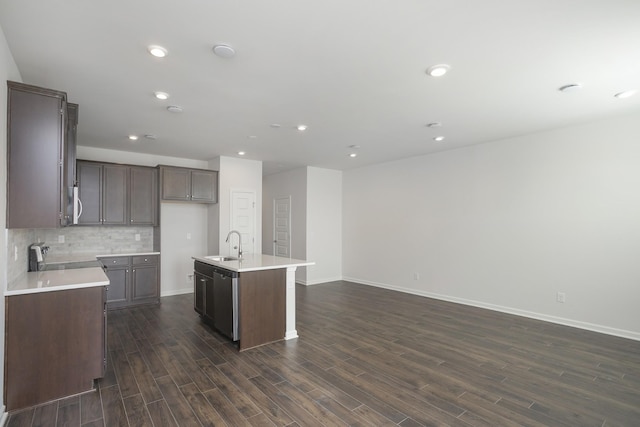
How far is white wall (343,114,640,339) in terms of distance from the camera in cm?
398

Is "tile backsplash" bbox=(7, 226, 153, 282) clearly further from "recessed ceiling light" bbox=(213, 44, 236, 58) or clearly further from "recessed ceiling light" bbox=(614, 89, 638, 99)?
"recessed ceiling light" bbox=(614, 89, 638, 99)

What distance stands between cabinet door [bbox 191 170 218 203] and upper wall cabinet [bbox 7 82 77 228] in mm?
3206

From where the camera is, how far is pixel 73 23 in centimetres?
207

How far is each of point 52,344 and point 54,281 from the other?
52cm

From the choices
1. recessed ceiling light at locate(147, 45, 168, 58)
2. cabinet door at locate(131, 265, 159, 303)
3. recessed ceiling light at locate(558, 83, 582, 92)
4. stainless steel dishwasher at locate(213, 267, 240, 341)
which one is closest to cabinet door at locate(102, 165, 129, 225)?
cabinet door at locate(131, 265, 159, 303)

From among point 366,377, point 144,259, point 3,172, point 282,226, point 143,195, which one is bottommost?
point 366,377

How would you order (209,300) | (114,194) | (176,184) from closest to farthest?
(209,300), (114,194), (176,184)

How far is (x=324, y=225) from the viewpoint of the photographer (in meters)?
7.51

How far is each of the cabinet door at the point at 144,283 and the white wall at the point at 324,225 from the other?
3085 mm

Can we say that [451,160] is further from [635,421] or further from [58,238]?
[58,238]

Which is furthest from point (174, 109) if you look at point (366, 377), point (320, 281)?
point (320, 281)

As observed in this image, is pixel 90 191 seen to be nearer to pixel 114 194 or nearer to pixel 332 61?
pixel 114 194

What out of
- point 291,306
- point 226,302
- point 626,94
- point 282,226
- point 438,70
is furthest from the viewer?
point 282,226

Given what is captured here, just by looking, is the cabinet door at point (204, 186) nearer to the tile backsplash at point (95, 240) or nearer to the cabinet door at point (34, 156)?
the tile backsplash at point (95, 240)
